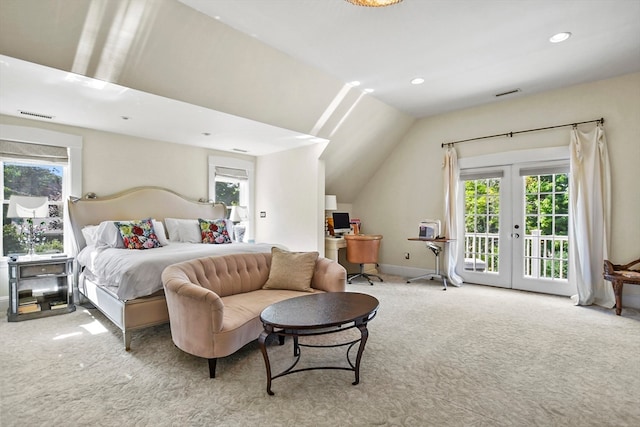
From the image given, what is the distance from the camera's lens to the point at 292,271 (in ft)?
10.7

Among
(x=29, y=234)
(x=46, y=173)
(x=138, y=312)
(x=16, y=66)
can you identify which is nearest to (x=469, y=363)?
(x=138, y=312)

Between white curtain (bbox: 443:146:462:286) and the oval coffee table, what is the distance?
10.7 feet

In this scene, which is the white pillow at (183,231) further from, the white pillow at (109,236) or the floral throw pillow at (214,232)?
the white pillow at (109,236)

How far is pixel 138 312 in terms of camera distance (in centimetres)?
282

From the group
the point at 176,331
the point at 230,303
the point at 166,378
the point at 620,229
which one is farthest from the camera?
the point at 620,229

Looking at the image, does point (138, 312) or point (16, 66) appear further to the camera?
point (138, 312)

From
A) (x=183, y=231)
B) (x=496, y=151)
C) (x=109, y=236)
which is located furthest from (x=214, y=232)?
(x=496, y=151)

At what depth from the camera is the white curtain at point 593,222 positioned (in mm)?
4113

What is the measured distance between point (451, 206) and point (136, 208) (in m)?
4.92

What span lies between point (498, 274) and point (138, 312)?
498 centimetres

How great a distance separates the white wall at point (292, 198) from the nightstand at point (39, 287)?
3.04 meters

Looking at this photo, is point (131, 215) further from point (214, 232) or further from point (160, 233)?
point (214, 232)

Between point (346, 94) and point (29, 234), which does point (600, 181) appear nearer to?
point (346, 94)

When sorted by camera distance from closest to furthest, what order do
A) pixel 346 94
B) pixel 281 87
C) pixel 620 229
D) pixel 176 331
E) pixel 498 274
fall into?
pixel 176 331, pixel 281 87, pixel 620 229, pixel 346 94, pixel 498 274
